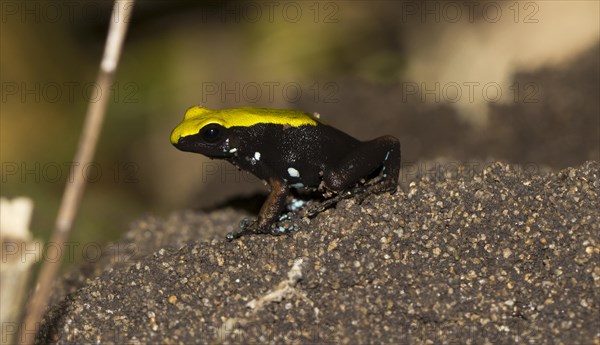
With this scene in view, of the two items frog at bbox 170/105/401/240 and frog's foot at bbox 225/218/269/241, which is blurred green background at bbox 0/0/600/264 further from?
frog's foot at bbox 225/218/269/241

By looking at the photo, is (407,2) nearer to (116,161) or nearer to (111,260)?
(116,161)

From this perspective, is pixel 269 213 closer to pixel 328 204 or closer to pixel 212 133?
pixel 328 204

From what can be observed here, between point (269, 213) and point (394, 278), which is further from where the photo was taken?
point (269, 213)

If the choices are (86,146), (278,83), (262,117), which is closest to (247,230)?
(262,117)

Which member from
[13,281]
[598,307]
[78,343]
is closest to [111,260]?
[13,281]

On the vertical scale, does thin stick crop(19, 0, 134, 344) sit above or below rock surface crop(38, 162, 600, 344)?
above

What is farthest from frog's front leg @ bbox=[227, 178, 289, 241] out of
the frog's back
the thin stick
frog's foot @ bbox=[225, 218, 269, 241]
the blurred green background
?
the blurred green background

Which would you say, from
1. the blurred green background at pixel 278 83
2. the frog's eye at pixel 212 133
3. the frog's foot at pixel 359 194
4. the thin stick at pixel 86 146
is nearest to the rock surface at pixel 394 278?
the frog's foot at pixel 359 194
